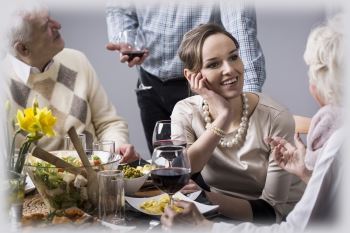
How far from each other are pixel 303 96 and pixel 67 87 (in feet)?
3.13

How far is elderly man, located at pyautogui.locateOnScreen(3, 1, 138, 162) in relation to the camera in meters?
1.40

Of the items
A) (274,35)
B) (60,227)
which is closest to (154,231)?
(60,227)

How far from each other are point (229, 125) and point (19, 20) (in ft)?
2.11

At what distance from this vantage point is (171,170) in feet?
3.15

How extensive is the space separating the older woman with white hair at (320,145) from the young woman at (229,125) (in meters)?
0.42

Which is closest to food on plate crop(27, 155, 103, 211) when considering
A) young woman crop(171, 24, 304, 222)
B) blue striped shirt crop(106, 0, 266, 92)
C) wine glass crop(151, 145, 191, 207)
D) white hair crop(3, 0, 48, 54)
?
wine glass crop(151, 145, 191, 207)

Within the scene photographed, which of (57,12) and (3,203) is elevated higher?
(57,12)

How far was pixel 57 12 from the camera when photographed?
1.38 m

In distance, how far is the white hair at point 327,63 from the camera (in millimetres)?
834

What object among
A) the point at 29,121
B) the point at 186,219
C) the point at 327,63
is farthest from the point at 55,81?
the point at 327,63

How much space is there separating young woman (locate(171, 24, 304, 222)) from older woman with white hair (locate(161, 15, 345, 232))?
0.42 metres

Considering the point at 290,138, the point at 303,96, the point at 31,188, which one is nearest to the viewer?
the point at 31,188

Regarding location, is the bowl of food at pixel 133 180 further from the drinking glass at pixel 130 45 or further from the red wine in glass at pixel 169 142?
the drinking glass at pixel 130 45

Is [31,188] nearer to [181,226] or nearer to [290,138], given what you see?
[181,226]
